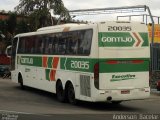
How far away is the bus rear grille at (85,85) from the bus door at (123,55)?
0.57 meters

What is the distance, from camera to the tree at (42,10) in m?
43.2

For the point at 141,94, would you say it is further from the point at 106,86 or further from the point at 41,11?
the point at 41,11

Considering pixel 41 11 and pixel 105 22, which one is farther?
pixel 41 11

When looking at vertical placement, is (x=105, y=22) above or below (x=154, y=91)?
above

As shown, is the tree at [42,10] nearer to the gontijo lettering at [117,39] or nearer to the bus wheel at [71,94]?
the bus wheel at [71,94]

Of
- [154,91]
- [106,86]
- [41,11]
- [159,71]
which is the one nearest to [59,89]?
[106,86]

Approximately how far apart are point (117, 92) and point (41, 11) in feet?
88.5

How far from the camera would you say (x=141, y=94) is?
58.0 feet

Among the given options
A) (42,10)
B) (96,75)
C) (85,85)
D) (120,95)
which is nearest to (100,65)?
(96,75)

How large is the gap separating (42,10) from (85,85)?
2645 cm

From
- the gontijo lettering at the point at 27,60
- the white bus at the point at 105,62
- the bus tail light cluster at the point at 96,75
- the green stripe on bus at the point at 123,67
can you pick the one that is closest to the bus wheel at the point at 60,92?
the white bus at the point at 105,62

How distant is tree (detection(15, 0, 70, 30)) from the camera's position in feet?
142

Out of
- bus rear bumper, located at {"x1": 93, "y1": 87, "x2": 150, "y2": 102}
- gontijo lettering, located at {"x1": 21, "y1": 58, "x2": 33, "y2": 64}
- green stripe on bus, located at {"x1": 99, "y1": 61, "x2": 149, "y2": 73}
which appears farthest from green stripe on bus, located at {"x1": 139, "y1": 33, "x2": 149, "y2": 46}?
gontijo lettering, located at {"x1": 21, "y1": 58, "x2": 33, "y2": 64}

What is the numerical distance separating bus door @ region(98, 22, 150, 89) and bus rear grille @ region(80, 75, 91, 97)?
0.57 metres
